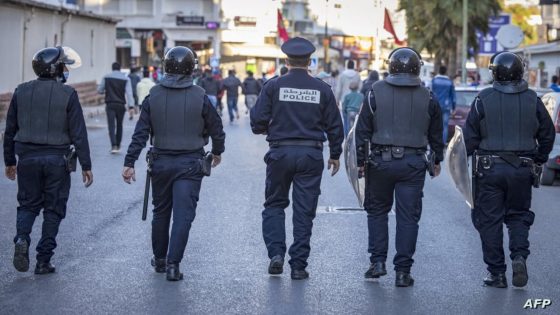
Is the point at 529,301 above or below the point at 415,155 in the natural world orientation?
below

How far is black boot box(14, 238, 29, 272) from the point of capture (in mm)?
7938

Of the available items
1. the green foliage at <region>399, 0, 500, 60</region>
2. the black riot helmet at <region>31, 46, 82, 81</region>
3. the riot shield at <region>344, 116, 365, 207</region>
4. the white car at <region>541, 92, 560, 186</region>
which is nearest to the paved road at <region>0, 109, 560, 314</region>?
the riot shield at <region>344, 116, 365, 207</region>

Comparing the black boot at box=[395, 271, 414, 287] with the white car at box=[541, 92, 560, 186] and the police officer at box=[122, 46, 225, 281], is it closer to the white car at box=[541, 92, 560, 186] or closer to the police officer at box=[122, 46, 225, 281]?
the police officer at box=[122, 46, 225, 281]

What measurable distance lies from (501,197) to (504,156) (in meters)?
0.31

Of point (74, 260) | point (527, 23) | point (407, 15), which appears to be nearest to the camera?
point (74, 260)

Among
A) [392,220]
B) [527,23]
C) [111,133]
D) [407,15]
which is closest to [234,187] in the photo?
[392,220]

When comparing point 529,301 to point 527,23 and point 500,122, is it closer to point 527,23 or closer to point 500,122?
point 500,122

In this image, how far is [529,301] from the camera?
750 centimetres

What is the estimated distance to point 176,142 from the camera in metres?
8.03

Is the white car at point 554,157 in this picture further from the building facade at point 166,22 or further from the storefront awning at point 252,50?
the storefront awning at point 252,50

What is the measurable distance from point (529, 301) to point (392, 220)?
4.41 metres

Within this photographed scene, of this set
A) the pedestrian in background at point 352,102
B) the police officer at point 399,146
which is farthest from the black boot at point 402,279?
the pedestrian in background at point 352,102

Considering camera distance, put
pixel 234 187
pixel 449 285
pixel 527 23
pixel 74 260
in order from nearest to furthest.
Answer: pixel 449 285 → pixel 74 260 → pixel 234 187 → pixel 527 23

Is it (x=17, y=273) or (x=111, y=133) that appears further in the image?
(x=111, y=133)
